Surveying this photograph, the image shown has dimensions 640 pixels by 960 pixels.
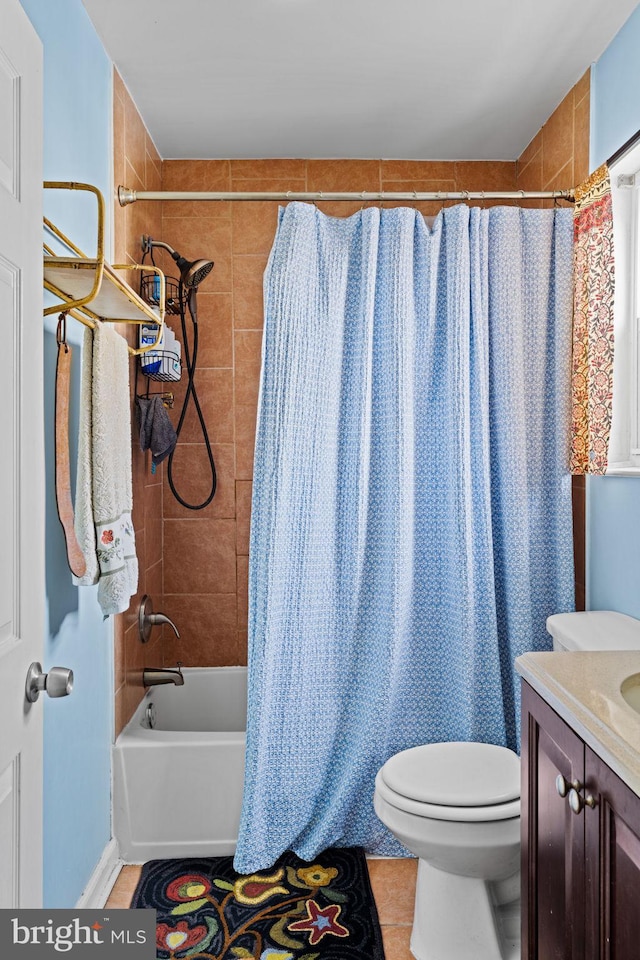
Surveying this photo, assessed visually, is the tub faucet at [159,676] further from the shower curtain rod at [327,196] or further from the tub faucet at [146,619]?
the shower curtain rod at [327,196]

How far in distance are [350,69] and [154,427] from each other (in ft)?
4.39

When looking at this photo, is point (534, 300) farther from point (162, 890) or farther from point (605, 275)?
point (162, 890)

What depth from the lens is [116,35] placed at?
2.10 metres

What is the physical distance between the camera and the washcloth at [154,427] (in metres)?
2.53

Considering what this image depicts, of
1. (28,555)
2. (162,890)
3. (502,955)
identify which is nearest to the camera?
(28,555)

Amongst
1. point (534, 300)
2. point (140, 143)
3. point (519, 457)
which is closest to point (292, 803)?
point (519, 457)

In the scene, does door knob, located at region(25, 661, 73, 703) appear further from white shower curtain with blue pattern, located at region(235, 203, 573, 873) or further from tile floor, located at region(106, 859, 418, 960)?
tile floor, located at region(106, 859, 418, 960)

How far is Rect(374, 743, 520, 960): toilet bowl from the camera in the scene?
165 cm

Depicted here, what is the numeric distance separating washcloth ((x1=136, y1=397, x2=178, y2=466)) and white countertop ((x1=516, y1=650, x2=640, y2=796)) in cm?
158

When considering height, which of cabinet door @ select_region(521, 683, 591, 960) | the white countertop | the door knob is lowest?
cabinet door @ select_region(521, 683, 591, 960)

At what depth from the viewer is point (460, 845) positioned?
1.65 m

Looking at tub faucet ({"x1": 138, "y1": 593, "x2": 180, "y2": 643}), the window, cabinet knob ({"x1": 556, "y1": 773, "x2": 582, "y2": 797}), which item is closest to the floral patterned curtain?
the window

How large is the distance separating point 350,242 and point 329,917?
1987 mm

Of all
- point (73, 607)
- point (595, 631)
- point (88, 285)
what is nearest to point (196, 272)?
point (88, 285)
